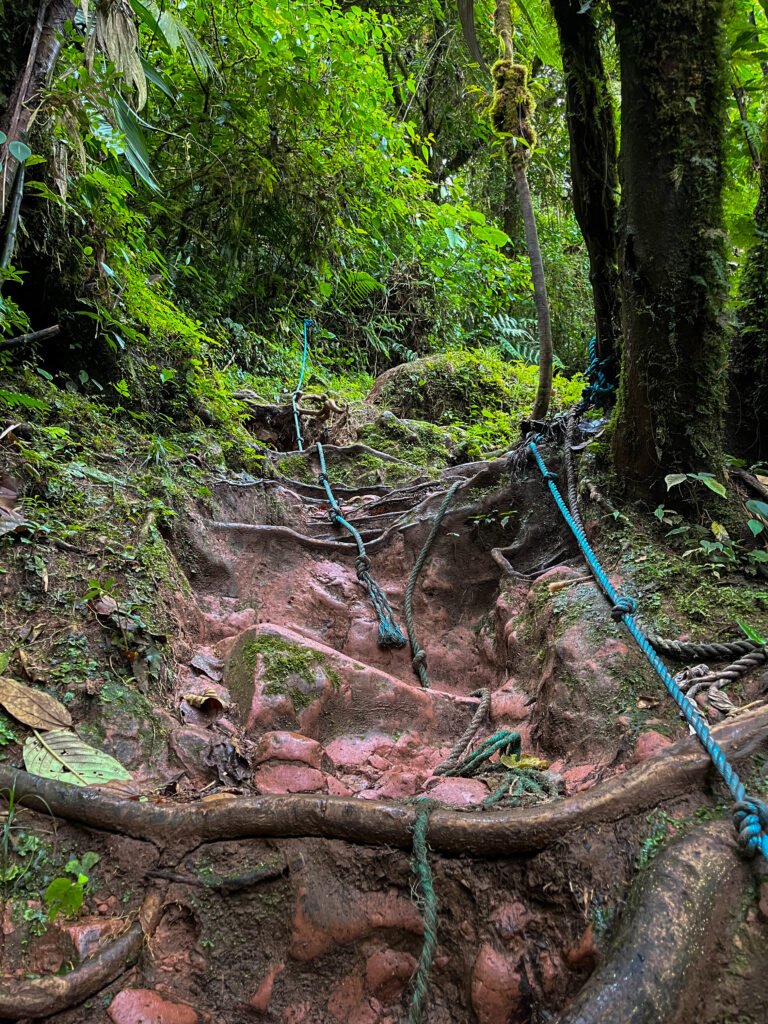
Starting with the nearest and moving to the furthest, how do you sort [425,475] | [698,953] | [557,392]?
A: 1. [698,953]
2. [425,475]
3. [557,392]

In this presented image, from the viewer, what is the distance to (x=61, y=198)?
121 inches

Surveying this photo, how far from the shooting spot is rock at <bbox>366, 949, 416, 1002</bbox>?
154cm

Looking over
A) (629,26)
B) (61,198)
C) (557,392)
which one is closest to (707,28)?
(629,26)

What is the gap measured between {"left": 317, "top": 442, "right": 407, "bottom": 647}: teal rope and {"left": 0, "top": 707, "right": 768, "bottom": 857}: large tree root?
68.0 inches

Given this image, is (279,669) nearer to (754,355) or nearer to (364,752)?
(364,752)

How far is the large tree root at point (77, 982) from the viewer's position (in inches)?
51.3

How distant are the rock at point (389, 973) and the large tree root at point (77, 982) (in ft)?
1.85

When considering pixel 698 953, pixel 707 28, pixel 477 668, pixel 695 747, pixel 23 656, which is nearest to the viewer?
pixel 698 953

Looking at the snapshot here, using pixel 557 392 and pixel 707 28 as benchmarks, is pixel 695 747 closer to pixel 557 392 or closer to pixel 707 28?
pixel 707 28

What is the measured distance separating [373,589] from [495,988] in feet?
8.05

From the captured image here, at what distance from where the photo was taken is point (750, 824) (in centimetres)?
145

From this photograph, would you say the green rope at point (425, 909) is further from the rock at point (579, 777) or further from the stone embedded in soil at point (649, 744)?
the stone embedded in soil at point (649, 744)

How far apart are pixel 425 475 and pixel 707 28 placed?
3.55 m

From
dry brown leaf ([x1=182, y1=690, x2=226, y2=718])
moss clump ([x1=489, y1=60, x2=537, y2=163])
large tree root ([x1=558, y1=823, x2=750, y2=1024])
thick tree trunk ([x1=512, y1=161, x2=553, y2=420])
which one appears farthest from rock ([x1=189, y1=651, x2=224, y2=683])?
moss clump ([x1=489, y1=60, x2=537, y2=163])
